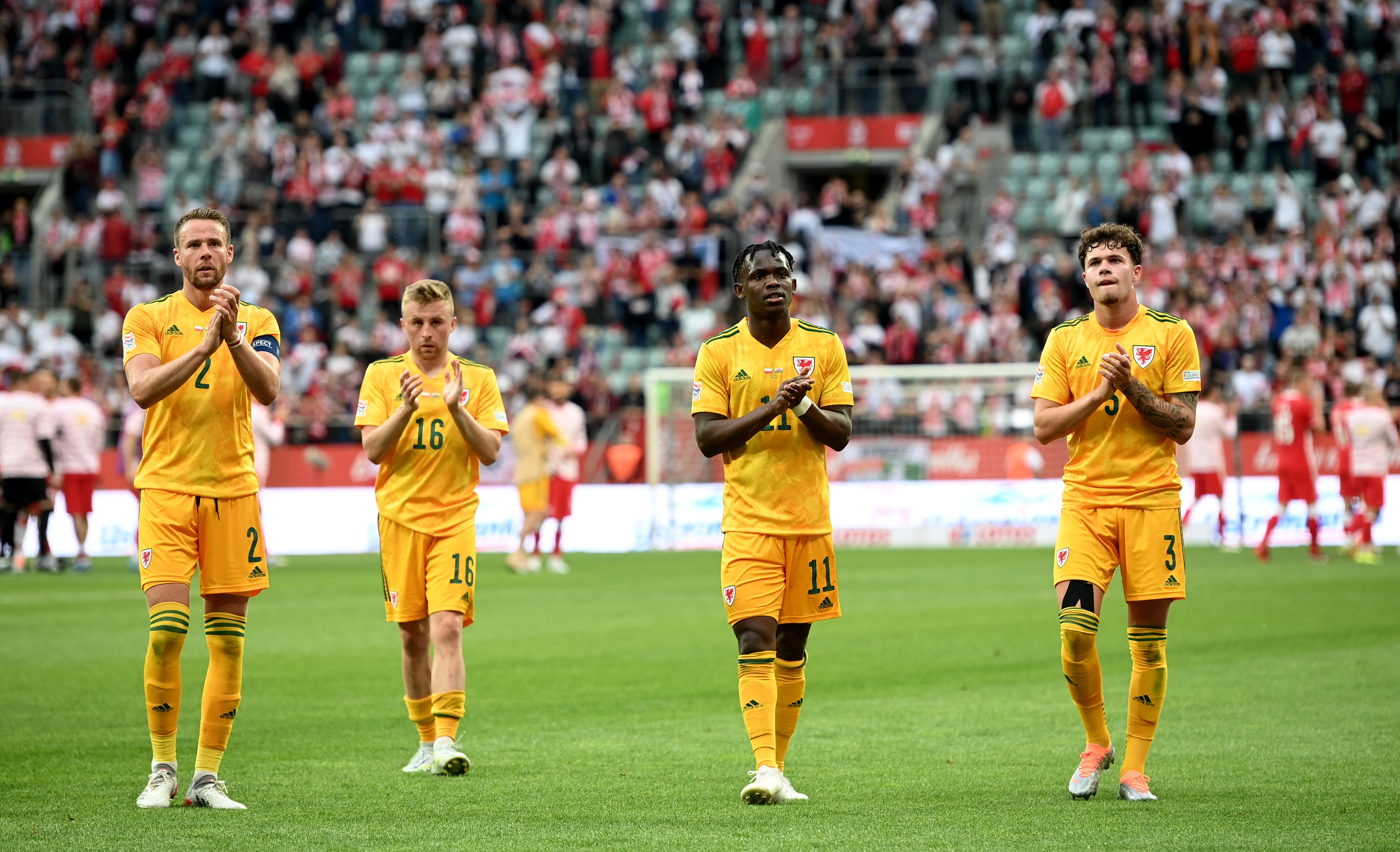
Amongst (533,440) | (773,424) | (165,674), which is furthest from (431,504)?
(533,440)

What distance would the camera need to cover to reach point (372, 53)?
36156mm

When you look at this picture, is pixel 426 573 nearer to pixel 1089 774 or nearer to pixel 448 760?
pixel 448 760

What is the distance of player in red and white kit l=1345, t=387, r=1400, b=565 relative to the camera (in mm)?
21094

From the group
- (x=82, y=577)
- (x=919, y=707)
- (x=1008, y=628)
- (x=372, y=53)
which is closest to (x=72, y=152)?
(x=372, y=53)

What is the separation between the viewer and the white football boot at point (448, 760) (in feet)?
26.7

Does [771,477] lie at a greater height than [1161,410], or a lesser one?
lesser

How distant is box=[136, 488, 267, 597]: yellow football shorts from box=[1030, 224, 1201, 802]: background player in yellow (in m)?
3.59

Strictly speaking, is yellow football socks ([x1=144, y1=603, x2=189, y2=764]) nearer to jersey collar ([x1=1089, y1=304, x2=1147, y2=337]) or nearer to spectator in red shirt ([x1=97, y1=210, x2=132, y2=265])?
jersey collar ([x1=1089, y1=304, x2=1147, y2=337])

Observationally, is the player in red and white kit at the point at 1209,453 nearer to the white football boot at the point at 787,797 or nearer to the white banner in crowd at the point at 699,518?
the white banner in crowd at the point at 699,518

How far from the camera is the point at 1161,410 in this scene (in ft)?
23.8

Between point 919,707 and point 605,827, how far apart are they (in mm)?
3995

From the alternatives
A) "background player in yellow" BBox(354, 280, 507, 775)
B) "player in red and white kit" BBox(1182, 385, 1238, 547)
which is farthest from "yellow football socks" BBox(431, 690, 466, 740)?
"player in red and white kit" BBox(1182, 385, 1238, 547)

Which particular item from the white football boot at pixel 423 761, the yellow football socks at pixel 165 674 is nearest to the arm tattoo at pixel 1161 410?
the white football boot at pixel 423 761

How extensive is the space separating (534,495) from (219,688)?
13.6 metres
